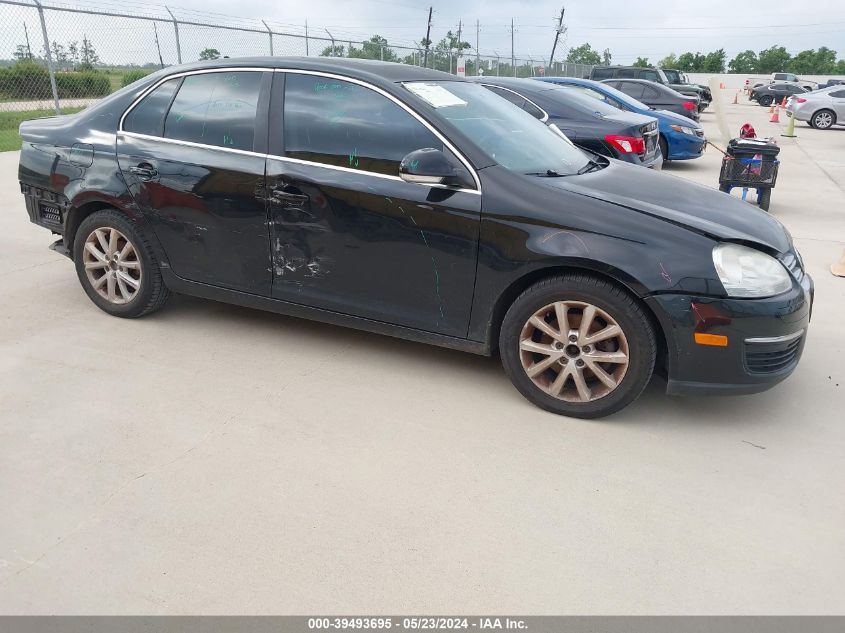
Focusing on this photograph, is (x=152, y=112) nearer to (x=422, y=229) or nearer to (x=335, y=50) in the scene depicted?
(x=422, y=229)

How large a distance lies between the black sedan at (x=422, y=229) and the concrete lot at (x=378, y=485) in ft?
1.02

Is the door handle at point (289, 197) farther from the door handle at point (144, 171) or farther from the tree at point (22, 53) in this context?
the tree at point (22, 53)

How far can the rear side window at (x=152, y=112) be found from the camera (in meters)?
4.50

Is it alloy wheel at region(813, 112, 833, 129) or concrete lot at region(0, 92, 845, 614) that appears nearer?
concrete lot at region(0, 92, 845, 614)

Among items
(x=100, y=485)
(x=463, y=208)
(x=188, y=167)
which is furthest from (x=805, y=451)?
(x=188, y=167)

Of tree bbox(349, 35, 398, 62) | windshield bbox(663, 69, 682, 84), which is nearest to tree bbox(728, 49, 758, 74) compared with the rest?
windshield bbox(663, 69, 682, 84)

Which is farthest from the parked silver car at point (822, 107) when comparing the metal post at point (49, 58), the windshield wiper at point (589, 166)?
A: the windshield wiper at point (589, 166)

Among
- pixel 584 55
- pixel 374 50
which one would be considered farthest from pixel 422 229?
pixel 584 55

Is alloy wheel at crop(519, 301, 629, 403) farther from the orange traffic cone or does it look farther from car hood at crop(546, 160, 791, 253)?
the orange traffic cone

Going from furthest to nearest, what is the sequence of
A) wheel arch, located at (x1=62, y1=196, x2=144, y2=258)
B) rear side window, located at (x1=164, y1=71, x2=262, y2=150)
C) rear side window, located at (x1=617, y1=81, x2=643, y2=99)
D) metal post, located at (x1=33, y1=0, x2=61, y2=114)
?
rear side window, located at (x1=617, y1=81, x2=643, y2=99) < metal post, located at (x1=33, y1=0, x2=61, y2=114) < wheel arch, located at (x1=62, y1=196, x2=144, y2=258) < rear side window, located at (x1=164, y1=71, x2=262, y2=150)

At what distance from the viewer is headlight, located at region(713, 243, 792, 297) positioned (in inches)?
133

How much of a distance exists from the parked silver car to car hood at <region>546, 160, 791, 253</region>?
21894 mm

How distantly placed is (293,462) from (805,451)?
94.3 inches

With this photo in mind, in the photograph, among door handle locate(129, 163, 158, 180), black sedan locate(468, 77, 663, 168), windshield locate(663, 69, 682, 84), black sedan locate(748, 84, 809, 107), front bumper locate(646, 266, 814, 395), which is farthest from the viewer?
black sedan locate(748, 84, 809, 107)
